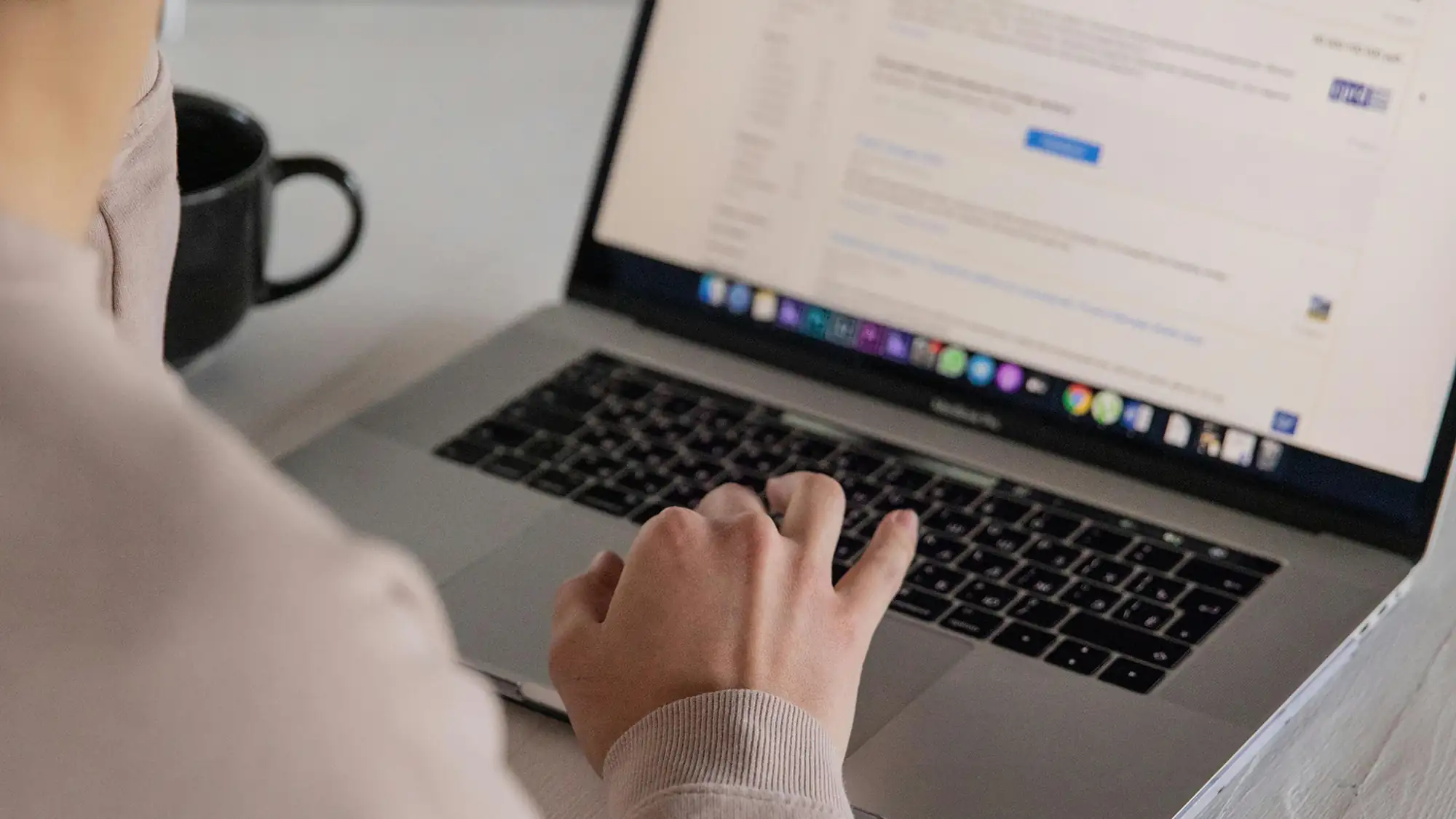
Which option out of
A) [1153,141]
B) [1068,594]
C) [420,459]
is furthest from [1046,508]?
[420,459]

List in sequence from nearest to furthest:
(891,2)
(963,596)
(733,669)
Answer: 1. (733,669)
2. (963,596)
3. (891,2)

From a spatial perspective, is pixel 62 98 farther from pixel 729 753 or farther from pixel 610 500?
pixel 610 500

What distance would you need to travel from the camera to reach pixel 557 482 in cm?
72

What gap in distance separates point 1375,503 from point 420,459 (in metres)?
0.43

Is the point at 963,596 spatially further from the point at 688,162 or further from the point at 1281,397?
the point at 688,162

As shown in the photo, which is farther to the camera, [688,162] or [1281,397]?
[688,162]

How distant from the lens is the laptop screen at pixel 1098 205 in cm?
67

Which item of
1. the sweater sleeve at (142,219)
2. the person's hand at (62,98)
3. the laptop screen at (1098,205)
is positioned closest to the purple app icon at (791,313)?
the laptop screen at (1098,205)

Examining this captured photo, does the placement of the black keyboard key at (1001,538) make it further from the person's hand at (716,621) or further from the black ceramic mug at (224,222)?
the black ceramic mug at (224,222)

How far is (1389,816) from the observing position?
1.84 feet

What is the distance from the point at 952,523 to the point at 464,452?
23 cm

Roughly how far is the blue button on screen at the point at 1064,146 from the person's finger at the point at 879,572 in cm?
22

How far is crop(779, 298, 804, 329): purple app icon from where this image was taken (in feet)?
2.61

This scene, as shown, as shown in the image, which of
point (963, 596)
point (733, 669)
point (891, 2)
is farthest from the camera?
point (891, 2)
